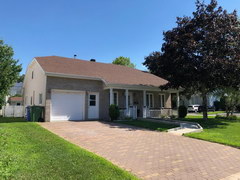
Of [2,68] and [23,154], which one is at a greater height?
[2,68]

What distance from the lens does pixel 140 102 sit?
60.7ft

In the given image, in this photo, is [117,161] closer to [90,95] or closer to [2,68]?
[90,95]

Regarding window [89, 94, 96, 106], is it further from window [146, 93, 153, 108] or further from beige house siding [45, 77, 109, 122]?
window [146, 93, 153, 108]

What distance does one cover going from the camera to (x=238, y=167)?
4992 millimetres

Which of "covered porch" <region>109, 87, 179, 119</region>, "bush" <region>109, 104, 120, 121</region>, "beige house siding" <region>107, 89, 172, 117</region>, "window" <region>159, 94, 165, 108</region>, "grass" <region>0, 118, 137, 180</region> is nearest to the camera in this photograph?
"grass" <region>0, 118, 137, 180</region>

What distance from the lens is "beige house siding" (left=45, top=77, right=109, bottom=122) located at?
13.6 m

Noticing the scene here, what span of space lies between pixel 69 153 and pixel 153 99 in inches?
590

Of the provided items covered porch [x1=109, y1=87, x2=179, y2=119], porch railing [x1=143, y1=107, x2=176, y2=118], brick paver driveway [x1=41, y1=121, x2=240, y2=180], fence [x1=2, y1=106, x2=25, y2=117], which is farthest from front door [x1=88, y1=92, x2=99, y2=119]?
fence [x1=2, y1=106, x2=25, y2=117]

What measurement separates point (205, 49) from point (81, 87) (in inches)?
409

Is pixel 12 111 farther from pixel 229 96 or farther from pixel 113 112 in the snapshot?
pixel 229 96

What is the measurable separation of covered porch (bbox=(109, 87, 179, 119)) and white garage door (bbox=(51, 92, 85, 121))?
2.70 metres

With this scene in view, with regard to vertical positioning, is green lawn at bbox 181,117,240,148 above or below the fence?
below

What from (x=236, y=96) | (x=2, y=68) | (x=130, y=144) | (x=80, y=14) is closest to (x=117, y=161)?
(x=130, y=144)

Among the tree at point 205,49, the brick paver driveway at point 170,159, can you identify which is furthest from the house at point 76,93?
the brick paver driveway at point 170,159
